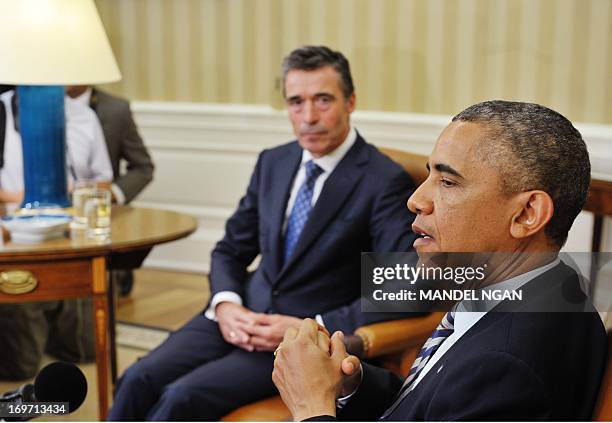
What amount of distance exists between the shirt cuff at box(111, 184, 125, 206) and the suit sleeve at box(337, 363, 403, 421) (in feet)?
7.85

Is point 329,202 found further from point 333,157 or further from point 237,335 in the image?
point 237,335

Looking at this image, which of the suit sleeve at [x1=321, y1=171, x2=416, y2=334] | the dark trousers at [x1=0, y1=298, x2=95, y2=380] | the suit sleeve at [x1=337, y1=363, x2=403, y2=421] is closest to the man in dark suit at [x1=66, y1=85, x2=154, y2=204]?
the dark trousers at [x1=0, y1=298, x2=95, y2=380]

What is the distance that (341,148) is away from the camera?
7.92ft

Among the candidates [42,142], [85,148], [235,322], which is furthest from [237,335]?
[85,148]

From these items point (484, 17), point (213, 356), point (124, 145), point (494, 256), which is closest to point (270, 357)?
point (213, 356)

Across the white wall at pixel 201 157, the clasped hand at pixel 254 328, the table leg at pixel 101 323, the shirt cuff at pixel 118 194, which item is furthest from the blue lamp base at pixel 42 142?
the white wall at pixel 201 157

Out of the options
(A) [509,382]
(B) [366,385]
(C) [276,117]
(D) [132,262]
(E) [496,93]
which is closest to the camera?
(A) [509,382]

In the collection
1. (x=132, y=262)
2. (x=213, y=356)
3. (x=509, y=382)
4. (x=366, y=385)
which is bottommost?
(x=213, y=356)

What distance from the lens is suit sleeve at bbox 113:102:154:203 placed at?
12.5 feet

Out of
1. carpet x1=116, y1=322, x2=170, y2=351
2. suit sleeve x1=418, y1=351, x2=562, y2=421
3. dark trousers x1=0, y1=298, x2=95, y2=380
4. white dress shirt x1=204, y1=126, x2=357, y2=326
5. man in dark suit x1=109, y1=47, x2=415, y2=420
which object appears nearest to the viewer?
suit sleeve x1=418, y1=351, x2=562, y2=421

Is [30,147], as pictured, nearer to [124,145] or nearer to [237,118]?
[124,145]

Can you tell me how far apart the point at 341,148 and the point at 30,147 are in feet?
3.11

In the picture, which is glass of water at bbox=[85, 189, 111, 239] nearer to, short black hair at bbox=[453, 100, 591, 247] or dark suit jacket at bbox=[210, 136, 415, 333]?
dark suit jacket at bbox=[210, 136, 415, 333]

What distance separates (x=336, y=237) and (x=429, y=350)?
1006mm
